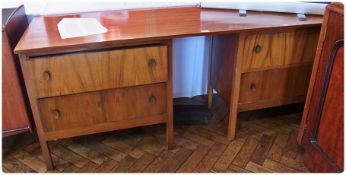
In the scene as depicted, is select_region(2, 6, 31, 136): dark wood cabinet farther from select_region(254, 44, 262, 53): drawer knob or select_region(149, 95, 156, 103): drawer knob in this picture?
select_region(254, 44, 262, 53): drawer knob

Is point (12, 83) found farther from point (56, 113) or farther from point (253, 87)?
point (253, 87)

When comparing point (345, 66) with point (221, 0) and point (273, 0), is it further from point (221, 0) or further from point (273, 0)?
point (221, 0)

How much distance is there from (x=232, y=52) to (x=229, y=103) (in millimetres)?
251

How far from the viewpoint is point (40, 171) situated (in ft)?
4.33

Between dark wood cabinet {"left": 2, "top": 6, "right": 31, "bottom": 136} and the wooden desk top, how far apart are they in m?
0.06

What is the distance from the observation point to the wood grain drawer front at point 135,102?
1.20m

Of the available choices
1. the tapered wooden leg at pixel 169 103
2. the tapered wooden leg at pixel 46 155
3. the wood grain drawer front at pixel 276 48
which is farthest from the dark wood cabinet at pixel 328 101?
the tapered wooden leg at pixel 46 155

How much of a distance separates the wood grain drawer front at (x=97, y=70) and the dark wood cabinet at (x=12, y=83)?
0.52 feet

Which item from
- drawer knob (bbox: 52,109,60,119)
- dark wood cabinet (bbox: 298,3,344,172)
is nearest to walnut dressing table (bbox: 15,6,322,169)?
drawer knob (bbox: 52,109,60,119)

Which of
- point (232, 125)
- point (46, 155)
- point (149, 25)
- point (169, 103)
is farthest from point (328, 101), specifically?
point (46, 155)

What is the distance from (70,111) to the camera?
3.90 ft

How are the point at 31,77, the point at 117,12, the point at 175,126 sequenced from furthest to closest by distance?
1. the point at 175,126
2. the point at 117,12
3. the point at 31,77

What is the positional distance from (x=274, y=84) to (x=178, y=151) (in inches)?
20.5

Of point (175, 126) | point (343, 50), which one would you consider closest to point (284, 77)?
point (343, 50)
